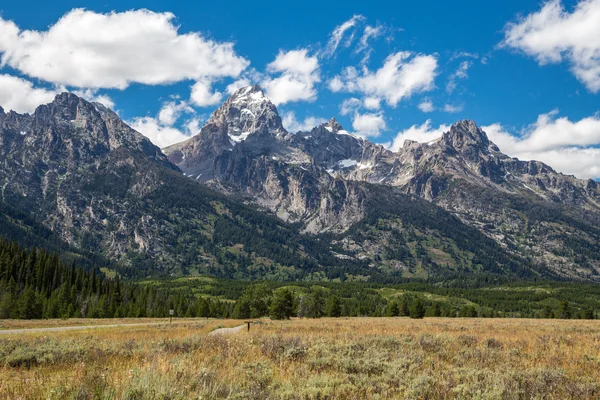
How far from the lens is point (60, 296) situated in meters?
103

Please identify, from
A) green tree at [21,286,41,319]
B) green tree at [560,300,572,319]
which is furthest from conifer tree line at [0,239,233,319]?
Answer: green tree at [560,300,572,319]

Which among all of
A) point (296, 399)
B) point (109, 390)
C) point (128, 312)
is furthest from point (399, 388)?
point (128, 312)

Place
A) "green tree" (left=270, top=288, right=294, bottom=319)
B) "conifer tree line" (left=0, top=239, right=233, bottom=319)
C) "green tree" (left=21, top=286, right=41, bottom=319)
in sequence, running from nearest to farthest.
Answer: "green tree" (left=270, top=288, right=294, bottom=319)
"green tree" (left=21, top=286, right=41, bottom=319)
"conifer tree line" (left=0, top=239, right=233, bottom=319)

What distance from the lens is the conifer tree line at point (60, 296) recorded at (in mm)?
93625

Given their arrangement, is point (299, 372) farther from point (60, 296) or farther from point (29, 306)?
point (60, 296)

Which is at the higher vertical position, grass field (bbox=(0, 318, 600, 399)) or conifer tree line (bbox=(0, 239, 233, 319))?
grass field (bbox=(0, 318, 600, 399))

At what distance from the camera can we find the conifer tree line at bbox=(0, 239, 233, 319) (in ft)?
307

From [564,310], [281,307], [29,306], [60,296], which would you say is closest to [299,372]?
[281,307]

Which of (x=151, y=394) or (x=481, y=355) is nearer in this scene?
(x=151, y=394)

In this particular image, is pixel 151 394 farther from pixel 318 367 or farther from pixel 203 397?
pixel 318 367

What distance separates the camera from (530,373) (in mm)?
11195

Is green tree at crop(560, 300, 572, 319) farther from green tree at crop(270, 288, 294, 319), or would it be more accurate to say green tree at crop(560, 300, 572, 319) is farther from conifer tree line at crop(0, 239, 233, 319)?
conifer tree line at crop(0, 239, 233, 319)

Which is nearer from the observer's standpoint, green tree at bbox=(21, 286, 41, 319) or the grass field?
the grass field

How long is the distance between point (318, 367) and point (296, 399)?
404 cm
